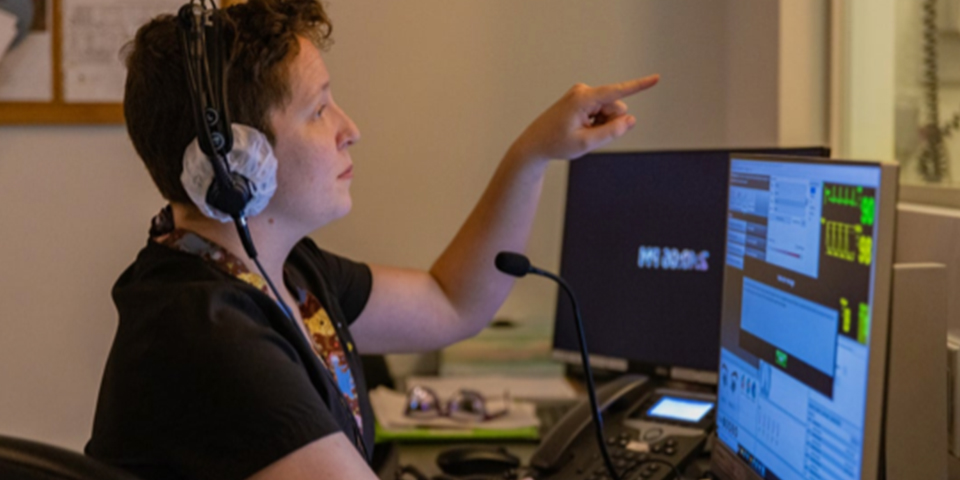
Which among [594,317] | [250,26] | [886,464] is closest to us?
[886,464]

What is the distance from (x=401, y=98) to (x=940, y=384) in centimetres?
151

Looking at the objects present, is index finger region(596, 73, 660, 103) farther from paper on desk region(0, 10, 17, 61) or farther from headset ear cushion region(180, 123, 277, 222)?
paper on desk region(0, 10, 17, 61)

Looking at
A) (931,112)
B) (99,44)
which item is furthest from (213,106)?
(99,44)

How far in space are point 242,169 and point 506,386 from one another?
100cm

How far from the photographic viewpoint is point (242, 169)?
4.17 feet

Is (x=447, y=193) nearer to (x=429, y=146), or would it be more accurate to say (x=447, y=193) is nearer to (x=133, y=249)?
(x=429, y=146)

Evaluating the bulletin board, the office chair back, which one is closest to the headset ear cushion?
the office chair back

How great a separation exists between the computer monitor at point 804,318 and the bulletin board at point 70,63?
4.97 ft

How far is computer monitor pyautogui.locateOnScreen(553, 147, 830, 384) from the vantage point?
1.75 meters

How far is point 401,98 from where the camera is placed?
2.35m

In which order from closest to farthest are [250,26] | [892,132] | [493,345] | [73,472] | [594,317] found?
[73,472] → [250,26] → [892,132] → [594,317] → [493,345]

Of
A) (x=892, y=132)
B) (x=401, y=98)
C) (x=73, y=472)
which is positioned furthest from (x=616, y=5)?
(x=73, y=472)

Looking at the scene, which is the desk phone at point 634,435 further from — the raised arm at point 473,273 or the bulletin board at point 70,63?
the bulletin board at point 70,63

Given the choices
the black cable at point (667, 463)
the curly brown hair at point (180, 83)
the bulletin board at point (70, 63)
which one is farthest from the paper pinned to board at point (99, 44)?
the black cable at point (667, 463)
